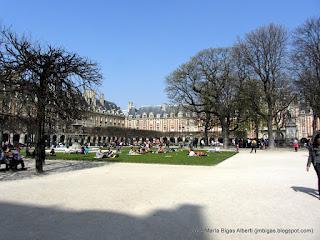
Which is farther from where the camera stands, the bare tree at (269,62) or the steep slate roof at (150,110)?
the steep slate roof at (150,110)

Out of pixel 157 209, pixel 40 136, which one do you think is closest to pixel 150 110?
pixel 40 136

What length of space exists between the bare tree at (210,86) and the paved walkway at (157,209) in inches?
1311

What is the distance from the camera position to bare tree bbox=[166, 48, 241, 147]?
4569cm

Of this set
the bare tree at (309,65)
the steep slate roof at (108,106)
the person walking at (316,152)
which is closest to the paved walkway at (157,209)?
the person walking at (316,152)

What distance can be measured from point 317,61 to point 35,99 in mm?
28339

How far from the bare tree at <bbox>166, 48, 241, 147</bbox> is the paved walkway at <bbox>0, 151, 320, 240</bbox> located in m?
33.3

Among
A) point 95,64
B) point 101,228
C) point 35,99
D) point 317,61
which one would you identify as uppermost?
point 317,61

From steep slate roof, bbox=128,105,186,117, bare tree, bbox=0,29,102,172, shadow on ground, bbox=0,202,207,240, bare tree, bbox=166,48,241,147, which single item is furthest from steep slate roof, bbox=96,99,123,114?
shadow on ground, bbox=0,202,207,240

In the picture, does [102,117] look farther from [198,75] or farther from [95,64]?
[95,64]

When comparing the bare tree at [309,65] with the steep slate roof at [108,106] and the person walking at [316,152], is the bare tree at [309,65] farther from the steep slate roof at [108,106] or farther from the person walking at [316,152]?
the steep slate roof at [108,106]

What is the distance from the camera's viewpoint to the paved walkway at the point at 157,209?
6195 millimetres

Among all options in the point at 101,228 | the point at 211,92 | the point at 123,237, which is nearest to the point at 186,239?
the point at 123,237

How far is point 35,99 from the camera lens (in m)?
16.4

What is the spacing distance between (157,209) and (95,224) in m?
1.84
